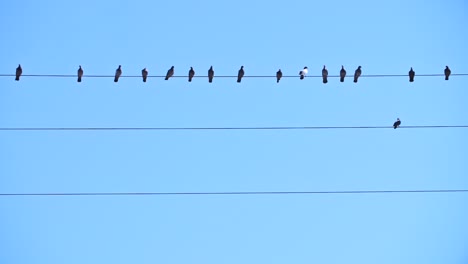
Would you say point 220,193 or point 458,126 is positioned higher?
point 458,126

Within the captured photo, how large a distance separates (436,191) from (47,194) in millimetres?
9246

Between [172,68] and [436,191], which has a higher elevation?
[172,68]

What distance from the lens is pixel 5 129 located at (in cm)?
2262

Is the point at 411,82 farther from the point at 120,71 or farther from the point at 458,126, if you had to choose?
the point at 120,71

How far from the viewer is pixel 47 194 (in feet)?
76.8

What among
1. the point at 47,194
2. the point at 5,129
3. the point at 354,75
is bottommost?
the point at 47,194

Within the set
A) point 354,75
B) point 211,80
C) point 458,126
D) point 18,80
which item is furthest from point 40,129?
point 458,126

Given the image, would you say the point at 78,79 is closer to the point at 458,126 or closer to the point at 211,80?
the point at 211,80

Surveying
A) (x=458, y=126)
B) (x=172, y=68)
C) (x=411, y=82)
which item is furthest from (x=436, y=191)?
(x=172, y=68)

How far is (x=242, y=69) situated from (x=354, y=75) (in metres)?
3.03

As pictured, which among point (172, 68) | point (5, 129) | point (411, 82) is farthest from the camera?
point (172, 68)

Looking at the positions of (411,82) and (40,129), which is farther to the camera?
(411,82)

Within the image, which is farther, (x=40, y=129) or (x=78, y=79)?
(x=78, y=79)

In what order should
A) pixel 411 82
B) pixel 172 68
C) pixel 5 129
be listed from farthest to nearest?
pixel 172 68 < pixel 411 82 < pixel 5 129
